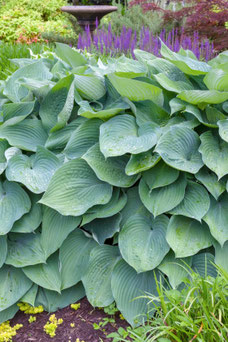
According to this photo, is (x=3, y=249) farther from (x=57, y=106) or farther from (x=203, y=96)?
(x=203, y=96)

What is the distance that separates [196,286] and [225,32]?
5.11 metres

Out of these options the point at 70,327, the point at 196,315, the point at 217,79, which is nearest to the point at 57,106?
the point at 217,79

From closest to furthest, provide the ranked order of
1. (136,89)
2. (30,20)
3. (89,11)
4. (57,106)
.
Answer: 1. (136,89)
2. (57,106)
3. (89,11)
4. (30,20)

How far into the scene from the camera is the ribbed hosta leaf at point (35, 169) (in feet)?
6.82

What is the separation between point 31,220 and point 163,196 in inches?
25.5

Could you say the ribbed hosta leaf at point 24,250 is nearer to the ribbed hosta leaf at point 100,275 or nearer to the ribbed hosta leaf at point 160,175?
the ribbed hosta leaf at point 100,275

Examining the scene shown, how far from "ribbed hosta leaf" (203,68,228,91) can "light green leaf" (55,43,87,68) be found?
2.93 feet

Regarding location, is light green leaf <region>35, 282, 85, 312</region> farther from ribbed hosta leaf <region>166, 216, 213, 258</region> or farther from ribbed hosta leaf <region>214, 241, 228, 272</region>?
ribbed hosta leaf <region>214, 241, 228, 272</region>

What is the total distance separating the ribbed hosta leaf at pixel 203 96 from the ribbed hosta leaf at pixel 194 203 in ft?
1.25

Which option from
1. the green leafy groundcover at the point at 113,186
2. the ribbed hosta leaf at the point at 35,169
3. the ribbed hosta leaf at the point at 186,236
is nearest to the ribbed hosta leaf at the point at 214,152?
the green leafy groundcover at the point at 113,186

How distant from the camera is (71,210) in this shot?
206 cm

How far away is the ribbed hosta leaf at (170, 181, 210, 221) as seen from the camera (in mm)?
2004

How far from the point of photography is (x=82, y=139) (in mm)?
2193

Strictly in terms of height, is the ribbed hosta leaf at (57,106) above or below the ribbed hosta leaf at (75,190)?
above
